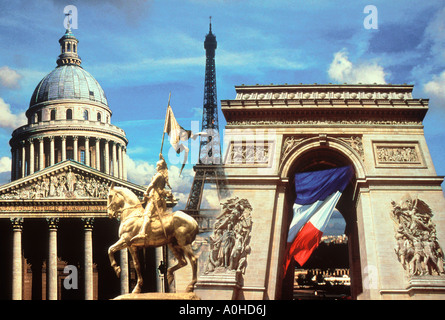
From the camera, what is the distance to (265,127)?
1427 inches

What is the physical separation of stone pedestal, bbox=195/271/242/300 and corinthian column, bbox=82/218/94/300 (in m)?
22.9

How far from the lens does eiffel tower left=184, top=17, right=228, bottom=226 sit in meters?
37.8

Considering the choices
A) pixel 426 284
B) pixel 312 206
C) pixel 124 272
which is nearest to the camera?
pixel 426 284

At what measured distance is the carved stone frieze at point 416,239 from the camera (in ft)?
104

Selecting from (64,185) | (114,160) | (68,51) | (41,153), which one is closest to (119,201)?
(64,185)

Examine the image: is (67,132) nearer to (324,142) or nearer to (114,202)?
(324,142)

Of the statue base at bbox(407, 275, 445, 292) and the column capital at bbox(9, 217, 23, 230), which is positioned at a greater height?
the column capital at bbox(9, 217, 23, 230)

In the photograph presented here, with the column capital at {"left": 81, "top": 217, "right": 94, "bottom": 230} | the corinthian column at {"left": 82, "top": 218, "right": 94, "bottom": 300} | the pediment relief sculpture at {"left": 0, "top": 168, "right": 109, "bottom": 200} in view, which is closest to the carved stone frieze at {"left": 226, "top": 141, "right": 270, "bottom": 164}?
the corinthian column at {"left": 82, "top": 218, "right": 94, "bottom": 300}

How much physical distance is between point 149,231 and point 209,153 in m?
23.8

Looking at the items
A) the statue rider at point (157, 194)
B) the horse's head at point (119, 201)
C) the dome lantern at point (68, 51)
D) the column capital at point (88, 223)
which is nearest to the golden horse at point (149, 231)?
the horse's head at point (119, 201)

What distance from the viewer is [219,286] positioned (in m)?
31.6

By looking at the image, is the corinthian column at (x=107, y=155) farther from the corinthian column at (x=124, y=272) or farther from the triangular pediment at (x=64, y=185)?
the corinthian column at (x=124, y=272)

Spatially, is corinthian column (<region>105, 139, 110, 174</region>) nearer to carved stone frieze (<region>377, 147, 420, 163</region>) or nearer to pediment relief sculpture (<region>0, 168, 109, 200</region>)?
pediment relief sculpture (<region>0, 168, 109, 200</region>)

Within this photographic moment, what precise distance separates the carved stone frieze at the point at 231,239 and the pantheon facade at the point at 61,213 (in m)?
20.9
